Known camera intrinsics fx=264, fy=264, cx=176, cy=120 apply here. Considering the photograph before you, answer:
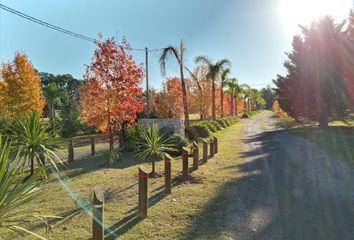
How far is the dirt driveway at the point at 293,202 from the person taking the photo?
398 cm

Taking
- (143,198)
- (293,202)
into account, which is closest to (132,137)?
(143,198)

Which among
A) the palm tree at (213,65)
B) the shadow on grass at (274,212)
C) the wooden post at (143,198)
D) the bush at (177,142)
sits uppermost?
the palm tree at (213,65)

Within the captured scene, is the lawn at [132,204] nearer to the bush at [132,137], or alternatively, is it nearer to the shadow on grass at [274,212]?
the shadow on grass at [274,212]

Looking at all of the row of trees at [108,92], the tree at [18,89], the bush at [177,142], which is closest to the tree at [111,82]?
the row of trees at [108,92]

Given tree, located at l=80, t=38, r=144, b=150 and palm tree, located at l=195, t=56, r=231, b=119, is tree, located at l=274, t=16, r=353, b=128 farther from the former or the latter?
tree, located at l=80, t=38, r=144, b=150

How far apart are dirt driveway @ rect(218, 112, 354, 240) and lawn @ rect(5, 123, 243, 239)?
0.41 meters

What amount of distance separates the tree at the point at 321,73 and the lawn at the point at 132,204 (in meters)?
15.7

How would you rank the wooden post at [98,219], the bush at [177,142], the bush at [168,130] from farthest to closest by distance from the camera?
the bush at [168,130]
the bush at [177,142]
the wooden post at [98,219]

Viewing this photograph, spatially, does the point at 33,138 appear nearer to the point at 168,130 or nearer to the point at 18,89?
the point at 168,130

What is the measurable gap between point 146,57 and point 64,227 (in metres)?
12.4

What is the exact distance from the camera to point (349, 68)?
61.7 ft

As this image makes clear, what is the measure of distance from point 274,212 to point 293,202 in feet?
2.40

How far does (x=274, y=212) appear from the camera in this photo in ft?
15.5

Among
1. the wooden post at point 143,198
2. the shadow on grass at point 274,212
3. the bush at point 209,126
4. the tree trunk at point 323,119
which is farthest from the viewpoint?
the tree trunk at point 323,119
